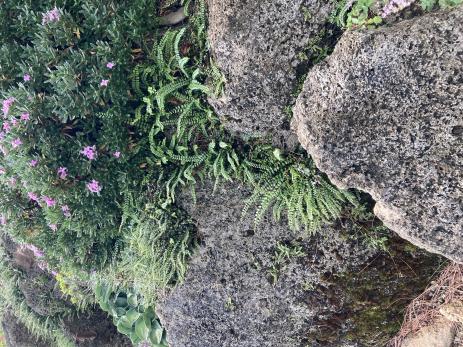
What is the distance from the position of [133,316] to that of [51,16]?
3.91 meters

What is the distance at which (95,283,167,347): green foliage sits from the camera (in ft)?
19.7

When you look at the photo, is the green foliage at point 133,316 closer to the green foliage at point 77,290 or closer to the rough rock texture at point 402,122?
the green foliage at point 77,290

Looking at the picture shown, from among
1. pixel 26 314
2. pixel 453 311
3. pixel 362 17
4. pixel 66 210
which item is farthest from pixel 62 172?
pixel 26 314

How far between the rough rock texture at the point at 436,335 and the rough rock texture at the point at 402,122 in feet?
4.36

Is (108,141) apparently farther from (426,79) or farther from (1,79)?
(426,79)

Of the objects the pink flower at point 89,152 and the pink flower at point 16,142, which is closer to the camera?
the pink flower at point 16,142

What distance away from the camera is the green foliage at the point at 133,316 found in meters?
6.02

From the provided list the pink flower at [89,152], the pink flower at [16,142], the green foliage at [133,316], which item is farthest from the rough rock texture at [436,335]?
the pink flower at [16,142]

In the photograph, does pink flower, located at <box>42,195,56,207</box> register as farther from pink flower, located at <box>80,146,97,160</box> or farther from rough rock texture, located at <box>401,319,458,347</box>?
rough rock texture, located at <box>401,319,458,347</box>

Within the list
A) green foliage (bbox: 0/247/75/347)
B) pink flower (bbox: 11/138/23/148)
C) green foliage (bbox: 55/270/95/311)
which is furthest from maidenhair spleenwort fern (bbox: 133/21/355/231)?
green foliage (bbox: 0/247/75/347)

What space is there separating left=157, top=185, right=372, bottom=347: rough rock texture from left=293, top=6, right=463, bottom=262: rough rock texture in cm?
117

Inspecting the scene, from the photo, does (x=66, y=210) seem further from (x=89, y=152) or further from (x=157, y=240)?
(x=157, y=240)

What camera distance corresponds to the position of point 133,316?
20.0 feet

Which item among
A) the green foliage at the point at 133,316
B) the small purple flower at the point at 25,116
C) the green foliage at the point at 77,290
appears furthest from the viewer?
the green foliage at the point at 77,290
